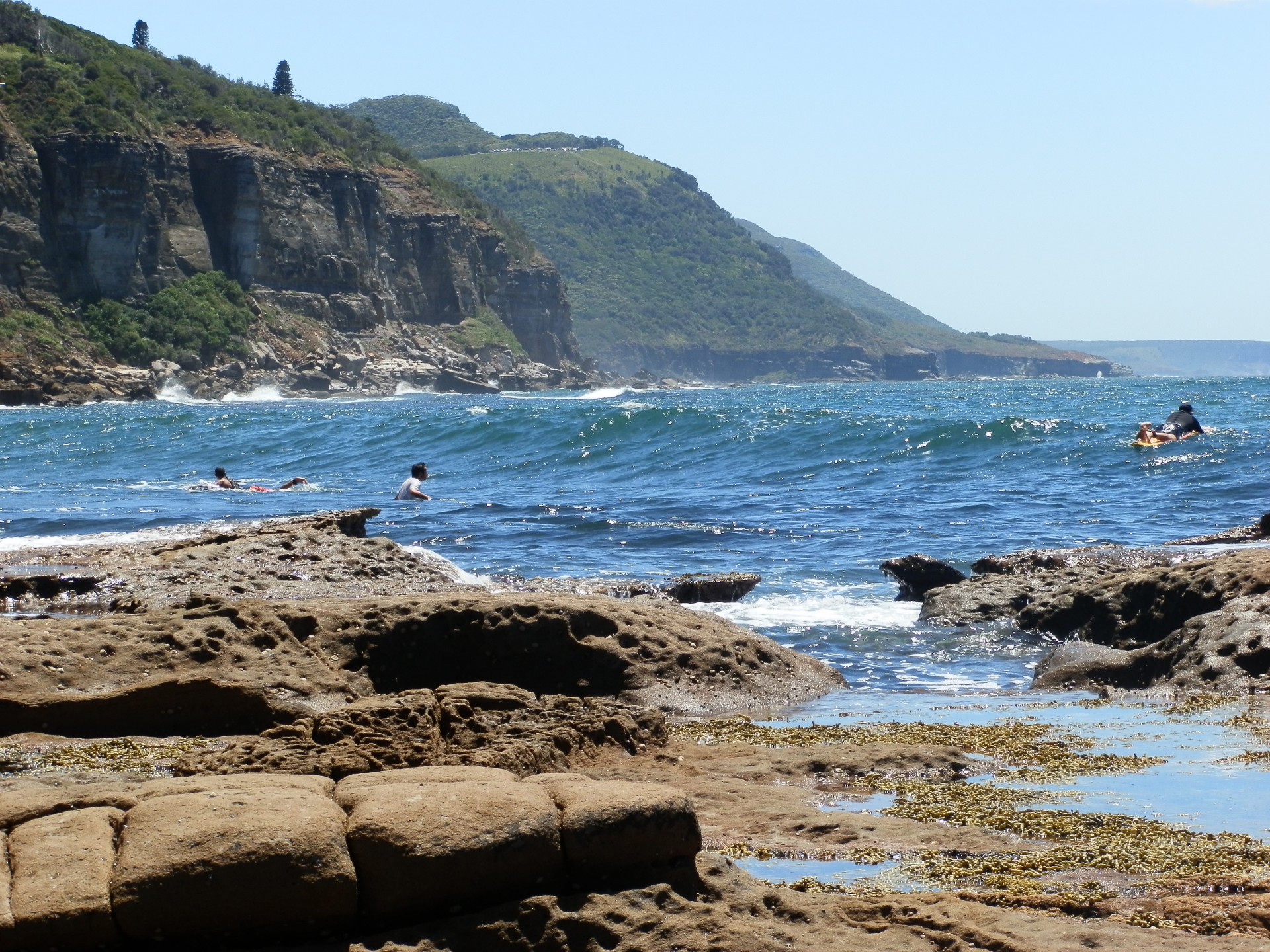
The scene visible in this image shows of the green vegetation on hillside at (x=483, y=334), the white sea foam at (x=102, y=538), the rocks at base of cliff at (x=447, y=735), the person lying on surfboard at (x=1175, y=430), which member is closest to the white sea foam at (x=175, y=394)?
the green vegetation on hillside at (x=483, y=334)

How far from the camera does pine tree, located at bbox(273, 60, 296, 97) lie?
358 ft

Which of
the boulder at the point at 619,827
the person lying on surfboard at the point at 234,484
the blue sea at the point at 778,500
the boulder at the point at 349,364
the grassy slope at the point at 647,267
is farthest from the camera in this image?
the grassy slope at the point at 647,267

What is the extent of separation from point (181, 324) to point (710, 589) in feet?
226

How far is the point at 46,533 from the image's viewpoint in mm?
16109

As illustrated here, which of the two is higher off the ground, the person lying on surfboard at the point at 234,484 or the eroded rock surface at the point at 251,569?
the eroded rock surface at the point at 251,569

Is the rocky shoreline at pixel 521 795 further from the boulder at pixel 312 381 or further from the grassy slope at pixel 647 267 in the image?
the grassy slope at pixel 647 267

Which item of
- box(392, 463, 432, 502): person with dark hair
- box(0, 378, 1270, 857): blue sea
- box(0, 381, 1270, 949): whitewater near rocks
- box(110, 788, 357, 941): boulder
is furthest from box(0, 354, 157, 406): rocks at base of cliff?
box(110, 788, 357, 941): boulder

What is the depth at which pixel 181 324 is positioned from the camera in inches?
2965

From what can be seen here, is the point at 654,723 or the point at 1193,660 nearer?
the point at 654,723

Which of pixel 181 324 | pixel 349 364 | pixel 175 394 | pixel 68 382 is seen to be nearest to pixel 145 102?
pixel 181 324

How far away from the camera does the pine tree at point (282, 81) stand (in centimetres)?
10900

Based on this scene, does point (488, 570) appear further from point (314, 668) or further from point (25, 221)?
point (25, 221)

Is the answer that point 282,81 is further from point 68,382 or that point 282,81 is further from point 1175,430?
point 1175,430

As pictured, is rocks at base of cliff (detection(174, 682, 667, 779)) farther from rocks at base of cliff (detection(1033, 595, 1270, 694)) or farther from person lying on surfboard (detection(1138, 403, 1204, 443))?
person lying on surfboard (detection(1138, 403, 1204, 443))
